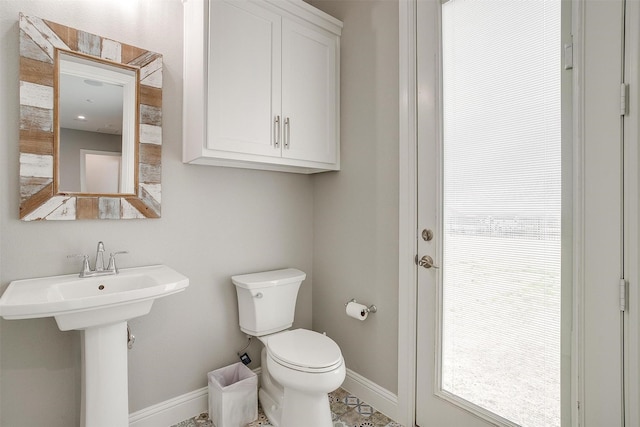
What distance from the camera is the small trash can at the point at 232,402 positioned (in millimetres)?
1720

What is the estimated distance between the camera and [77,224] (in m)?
1.55

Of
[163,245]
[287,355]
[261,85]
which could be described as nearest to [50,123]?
[163,245]

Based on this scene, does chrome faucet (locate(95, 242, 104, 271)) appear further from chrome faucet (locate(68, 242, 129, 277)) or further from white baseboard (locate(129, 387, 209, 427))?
white baseboard (locate(129, 387, 209, 427))

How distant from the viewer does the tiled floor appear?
1.80m

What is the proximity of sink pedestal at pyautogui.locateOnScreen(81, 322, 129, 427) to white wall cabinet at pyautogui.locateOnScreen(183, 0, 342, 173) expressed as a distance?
888mm

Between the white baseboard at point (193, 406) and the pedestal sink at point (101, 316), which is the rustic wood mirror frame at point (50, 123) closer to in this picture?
the pedestal sink at point (101, 316)

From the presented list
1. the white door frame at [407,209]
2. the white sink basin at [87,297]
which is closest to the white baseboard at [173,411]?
the white sink basin at [87,297]

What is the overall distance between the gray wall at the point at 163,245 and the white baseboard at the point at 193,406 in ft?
0.13

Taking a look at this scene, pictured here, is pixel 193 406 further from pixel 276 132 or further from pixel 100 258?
pixel 276 132

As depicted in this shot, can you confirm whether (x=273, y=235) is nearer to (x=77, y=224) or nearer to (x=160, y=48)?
(x=77, y=224)

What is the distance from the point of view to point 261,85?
1.79m

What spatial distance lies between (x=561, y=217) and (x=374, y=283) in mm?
1019

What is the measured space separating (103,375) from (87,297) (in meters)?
0.42

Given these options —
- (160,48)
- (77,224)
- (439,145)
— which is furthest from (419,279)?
(160,48)
